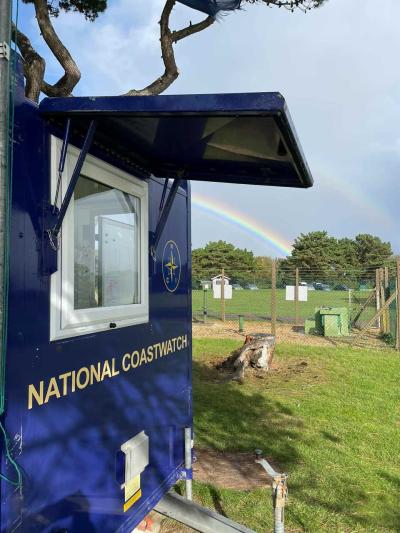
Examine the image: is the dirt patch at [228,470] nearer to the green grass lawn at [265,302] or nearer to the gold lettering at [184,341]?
Result: the gold lettering at [184,341]

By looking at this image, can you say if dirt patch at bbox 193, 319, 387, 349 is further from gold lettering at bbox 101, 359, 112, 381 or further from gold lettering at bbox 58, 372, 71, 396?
gold lettering at bbox 58, 372, 71, 396

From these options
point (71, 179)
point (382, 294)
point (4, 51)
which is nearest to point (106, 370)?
point (71, 179)

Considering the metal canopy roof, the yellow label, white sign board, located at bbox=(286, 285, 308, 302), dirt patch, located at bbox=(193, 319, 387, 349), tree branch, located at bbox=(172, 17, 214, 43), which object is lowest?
dirt patch, located at bbox=(193, 319, 387, 349)

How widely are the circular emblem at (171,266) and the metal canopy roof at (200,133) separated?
0.49m

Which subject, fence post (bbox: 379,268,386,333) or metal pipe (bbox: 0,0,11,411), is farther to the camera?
fence post (bbox: 379,268,386,333)

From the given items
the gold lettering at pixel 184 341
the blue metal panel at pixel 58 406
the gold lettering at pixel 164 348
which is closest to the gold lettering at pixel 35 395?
the blue metal panel at pixel 58 406

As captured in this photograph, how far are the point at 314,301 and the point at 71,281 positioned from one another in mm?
26925

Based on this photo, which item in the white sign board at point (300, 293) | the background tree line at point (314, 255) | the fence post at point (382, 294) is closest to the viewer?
the fence post at point (382, 294)

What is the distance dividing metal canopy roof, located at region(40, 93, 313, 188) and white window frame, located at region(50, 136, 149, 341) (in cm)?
12

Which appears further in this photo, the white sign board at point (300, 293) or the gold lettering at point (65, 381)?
the white sign board at point (300, 293)

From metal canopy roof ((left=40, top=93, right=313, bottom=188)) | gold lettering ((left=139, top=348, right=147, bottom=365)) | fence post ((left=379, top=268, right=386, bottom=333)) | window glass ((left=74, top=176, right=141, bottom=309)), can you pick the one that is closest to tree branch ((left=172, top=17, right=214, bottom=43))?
metal canopy roof ((left=40, top=93, right=313, bottom=188))

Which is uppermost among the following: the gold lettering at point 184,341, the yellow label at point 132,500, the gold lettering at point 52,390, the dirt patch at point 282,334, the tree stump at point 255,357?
the gold lettering at point 52,390

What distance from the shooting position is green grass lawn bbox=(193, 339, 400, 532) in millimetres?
3625

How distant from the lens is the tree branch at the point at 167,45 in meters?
5.44
